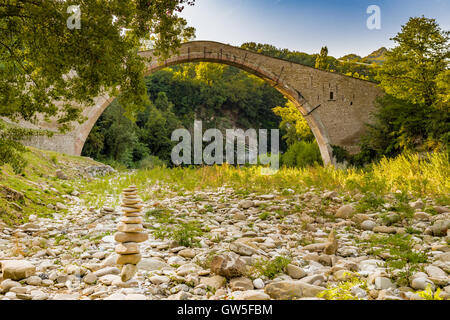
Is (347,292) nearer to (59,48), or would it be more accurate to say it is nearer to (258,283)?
(258,283)

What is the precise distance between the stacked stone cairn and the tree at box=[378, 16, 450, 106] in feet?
37.2

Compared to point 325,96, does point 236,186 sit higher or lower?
lower

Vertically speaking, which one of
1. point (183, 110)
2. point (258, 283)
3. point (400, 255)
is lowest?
point (258, 283)

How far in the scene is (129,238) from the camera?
279cm

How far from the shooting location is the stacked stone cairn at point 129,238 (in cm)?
239

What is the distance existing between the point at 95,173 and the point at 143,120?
53.8ft

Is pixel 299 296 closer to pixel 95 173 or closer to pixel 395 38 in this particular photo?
pixel 95 173

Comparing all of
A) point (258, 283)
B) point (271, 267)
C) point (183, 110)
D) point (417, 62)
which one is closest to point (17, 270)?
point (258, 283)

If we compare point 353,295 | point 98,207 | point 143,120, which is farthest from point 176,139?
point 353,295

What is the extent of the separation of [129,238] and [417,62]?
40.2ft

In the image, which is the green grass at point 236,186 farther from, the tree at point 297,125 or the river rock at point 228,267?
the tree at point 297,125

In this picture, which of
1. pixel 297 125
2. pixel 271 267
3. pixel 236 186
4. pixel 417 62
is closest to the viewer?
pixel 271 267

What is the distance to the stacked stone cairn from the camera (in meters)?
2.39

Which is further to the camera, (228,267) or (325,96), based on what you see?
(325,96)
